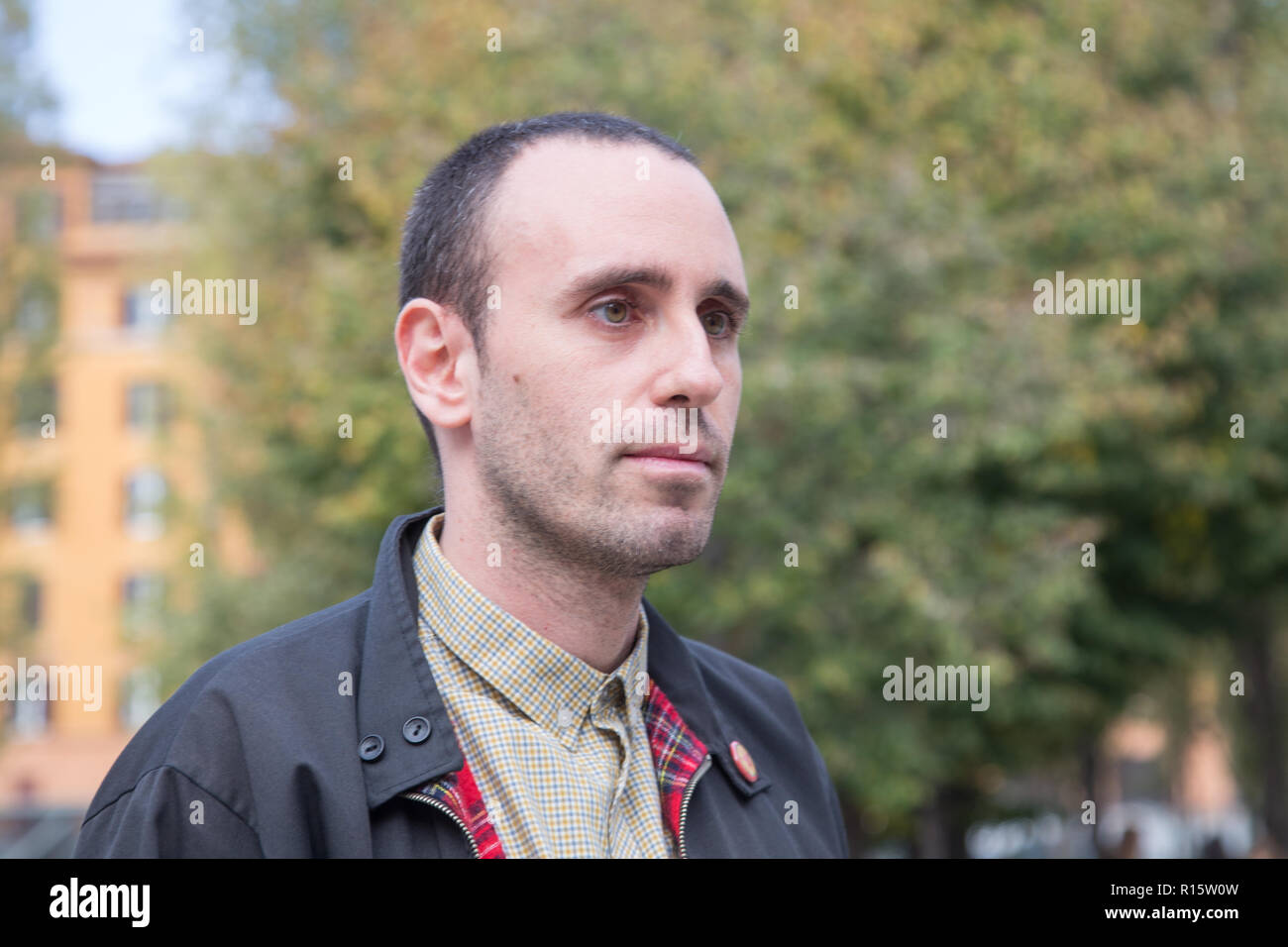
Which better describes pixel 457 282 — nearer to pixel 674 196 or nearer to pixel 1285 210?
pixel 674 196

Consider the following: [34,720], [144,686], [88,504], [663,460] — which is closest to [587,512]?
[663,460]

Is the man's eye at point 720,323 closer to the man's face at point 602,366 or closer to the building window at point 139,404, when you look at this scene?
the man's face at point 602,366

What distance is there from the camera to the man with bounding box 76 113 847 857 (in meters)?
1.94

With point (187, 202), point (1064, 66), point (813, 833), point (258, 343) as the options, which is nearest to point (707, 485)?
point (813, 833)

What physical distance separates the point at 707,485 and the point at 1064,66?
12.2 m

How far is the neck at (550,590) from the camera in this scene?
7.35 ft

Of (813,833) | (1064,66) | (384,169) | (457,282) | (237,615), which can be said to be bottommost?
(237,615)

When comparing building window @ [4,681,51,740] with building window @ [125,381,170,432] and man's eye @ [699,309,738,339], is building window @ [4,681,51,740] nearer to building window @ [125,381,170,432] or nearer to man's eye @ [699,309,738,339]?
building window @ [125,381,170,432]

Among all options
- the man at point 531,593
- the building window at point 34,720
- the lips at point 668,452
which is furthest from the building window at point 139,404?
the lips at point 668,452

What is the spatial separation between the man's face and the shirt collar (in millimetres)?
135

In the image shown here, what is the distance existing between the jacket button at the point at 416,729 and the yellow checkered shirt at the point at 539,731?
0.22 feet

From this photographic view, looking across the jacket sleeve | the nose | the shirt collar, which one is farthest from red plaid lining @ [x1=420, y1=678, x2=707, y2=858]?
the nose
